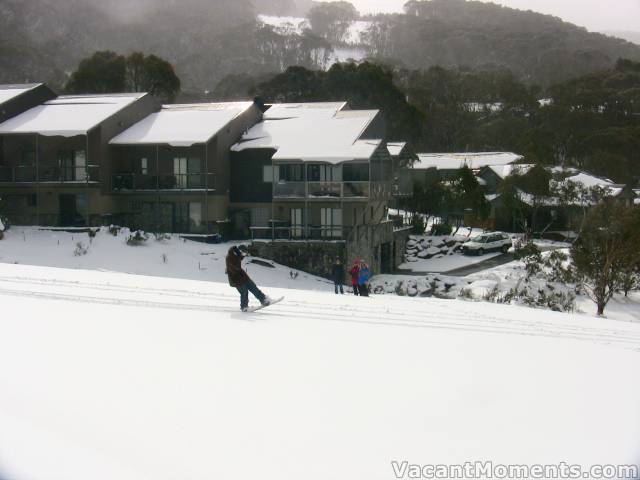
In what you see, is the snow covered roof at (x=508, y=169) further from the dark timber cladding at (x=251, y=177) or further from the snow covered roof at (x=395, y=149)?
the dark timber cladding at (x=251, y=177)

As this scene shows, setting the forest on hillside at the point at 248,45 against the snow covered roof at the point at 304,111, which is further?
the forest on hillside at the point at 248,45

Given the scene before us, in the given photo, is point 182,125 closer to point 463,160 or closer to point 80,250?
point 80,250

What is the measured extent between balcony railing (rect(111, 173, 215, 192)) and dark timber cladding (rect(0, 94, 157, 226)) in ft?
2.31

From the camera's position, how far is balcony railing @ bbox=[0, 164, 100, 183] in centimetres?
3288

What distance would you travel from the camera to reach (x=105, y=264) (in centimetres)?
2483

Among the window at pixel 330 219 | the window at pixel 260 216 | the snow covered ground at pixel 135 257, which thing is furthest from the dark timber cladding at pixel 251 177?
the snow covered ground at pixel 135 257

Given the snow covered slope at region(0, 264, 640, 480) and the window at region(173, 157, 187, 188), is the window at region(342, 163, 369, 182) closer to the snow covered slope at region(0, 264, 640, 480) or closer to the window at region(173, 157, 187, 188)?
the window at region(173, 157, 187, 188)

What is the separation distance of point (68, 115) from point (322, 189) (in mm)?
13535

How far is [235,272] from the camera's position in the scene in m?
13.3

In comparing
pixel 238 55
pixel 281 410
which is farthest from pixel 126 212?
pixel 238 55

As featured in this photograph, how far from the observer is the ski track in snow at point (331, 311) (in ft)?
42.2

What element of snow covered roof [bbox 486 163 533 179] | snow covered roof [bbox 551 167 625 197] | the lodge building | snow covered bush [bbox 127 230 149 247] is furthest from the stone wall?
snow covered roof [bbox 551 167 625 197]

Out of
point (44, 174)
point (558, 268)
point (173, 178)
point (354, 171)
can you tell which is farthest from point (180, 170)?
point (558, 268)

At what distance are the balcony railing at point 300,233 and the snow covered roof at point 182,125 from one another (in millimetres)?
5095
